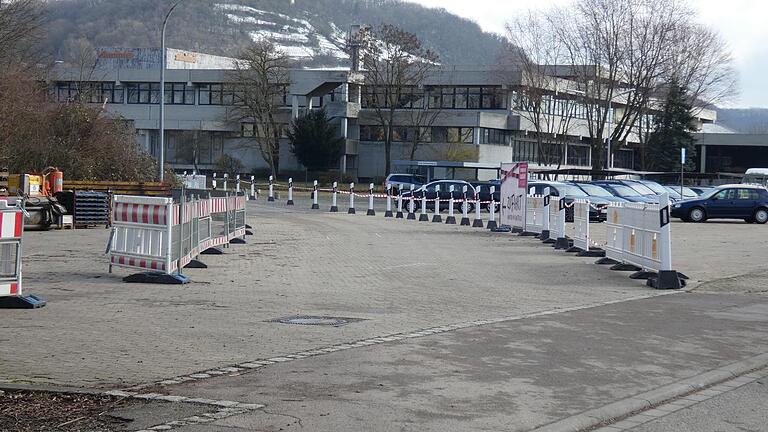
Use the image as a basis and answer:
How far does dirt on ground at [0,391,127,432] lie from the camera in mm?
7008

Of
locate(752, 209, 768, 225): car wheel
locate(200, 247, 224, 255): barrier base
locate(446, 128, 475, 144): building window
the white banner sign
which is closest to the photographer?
locate(200, 247, 224, 255): barrier base

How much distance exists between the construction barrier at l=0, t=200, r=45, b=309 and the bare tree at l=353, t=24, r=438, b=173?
223ft

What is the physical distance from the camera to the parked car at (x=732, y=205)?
41.8 meters

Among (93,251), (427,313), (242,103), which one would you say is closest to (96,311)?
(427,313)

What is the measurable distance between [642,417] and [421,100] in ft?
251

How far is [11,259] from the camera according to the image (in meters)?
12.8

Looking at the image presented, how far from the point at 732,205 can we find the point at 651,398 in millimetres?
35867

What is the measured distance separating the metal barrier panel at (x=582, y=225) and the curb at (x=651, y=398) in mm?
12633

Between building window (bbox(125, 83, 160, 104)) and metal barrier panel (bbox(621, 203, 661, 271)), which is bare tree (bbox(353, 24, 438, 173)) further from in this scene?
metal barrier panel (bbox(621, 203, 661, 271))

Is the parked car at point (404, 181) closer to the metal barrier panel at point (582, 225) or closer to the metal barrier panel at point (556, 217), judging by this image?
the metal barrier panel at point (556, 217)

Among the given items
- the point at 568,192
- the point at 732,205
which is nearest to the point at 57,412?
the point at 568,192

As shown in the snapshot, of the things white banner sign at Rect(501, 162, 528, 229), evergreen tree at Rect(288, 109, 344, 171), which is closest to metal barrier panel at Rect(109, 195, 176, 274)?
white banner sign at Rect(501, 162, 528, 229)

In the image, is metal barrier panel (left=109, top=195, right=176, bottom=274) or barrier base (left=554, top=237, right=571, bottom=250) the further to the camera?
barrier base (left=554, top=237, right=571, bottom=250)

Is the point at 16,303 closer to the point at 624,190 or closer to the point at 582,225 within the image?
the point at 582,225
